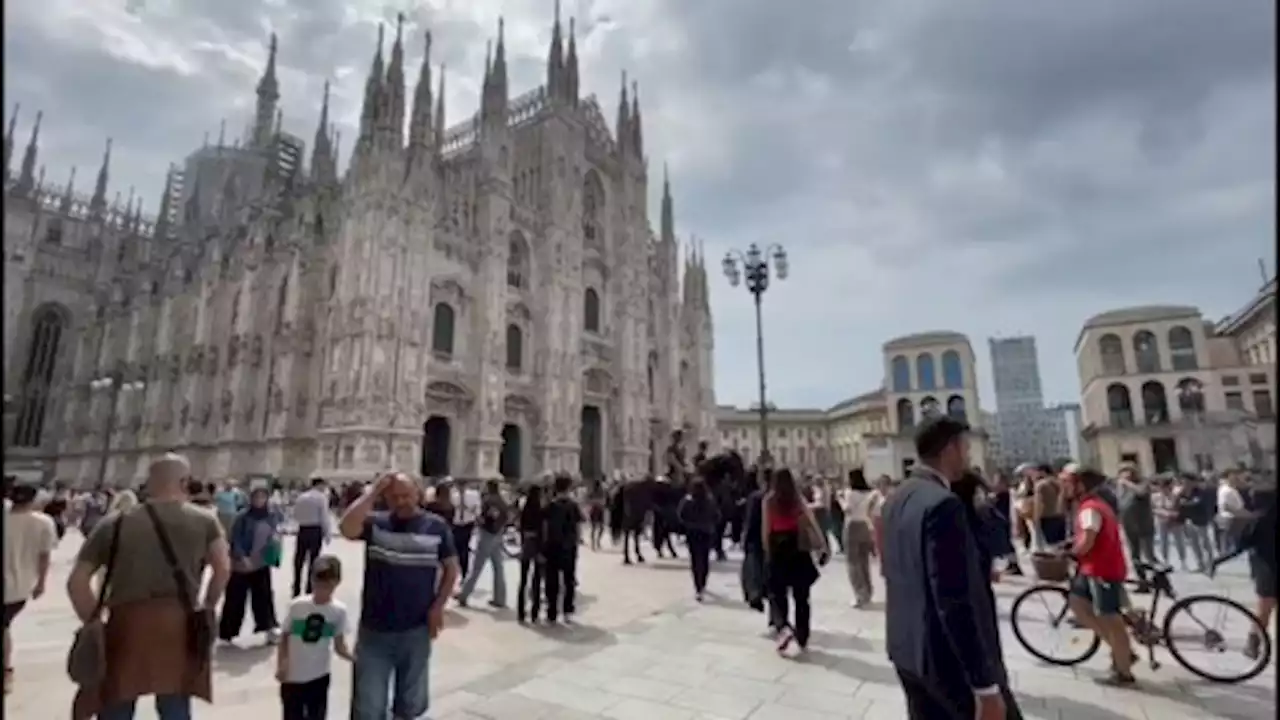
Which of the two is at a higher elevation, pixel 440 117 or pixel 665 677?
pixel 440 117

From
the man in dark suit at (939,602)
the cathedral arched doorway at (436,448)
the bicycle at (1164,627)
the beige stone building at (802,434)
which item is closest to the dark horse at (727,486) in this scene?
the bicycle at (1164,627)

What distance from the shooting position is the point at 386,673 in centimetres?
402

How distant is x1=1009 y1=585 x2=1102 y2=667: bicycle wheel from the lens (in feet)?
19.7

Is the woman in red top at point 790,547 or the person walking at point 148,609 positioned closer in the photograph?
the person walking at point 148,609

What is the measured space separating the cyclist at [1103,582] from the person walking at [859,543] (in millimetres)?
3243

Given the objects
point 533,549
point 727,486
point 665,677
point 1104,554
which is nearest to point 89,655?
point 665,677

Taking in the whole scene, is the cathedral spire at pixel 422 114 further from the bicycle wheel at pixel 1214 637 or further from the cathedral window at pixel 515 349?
the bicycle wheel at pixel 1214 637

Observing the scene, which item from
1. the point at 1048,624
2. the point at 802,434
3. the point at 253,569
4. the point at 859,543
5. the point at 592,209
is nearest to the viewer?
the point at 1048,624

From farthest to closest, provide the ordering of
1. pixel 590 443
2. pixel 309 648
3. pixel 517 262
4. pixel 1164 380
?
pixel 1164 380 < pixel 590 443 < pixel 517 262 < pixel 309 648

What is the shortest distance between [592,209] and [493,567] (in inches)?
1227

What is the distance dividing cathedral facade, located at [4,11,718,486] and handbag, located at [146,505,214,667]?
2015 cm

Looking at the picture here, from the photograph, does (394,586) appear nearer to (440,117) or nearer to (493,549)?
(493,549)

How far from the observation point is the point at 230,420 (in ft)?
93.8

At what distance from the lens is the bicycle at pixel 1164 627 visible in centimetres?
525
